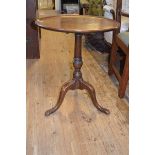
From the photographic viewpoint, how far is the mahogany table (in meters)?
2.06

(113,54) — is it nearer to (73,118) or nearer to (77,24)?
(77,24)

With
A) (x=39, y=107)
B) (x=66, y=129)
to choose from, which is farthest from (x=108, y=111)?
(x=39, y=107)

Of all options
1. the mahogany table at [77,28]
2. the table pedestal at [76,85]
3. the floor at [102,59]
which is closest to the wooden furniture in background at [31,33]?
the floor at [102,59]

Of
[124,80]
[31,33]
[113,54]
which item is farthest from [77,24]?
[31,33]

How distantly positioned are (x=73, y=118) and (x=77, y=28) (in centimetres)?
72

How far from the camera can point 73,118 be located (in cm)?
229

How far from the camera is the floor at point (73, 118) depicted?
6.30 ft

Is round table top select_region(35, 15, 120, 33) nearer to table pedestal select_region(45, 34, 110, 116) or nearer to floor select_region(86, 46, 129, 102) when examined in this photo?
table pedestal select_region(45, 34, 110, 116)

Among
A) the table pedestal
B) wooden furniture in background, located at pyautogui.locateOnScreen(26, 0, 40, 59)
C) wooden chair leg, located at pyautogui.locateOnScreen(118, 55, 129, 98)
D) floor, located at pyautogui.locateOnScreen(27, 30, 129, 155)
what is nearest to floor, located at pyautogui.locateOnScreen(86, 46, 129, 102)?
floor, located at pyautogui.locateOnScreen(27, 30, 129, 155)

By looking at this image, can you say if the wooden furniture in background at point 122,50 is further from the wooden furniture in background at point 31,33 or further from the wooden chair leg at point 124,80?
the wooden furniture in background at point 31,33
